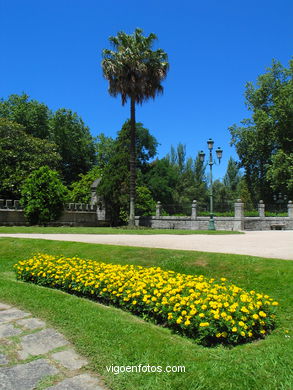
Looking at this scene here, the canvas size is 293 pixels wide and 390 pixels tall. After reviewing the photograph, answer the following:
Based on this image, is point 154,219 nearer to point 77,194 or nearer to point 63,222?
point 63,222

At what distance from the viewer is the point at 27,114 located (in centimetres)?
4503

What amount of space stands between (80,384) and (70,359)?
0.52 m

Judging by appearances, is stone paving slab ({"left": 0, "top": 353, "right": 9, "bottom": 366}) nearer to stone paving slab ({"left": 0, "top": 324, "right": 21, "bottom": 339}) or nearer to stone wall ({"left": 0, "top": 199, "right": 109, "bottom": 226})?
stone paving slab ({"left": 0, "top": 324, "right": 21, "bottom": 339})

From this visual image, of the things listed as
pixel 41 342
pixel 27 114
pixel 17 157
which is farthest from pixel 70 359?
pixel 27 114

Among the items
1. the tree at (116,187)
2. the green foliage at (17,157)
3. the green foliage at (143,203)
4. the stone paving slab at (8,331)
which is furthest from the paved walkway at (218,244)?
the green foliage at (17,157)

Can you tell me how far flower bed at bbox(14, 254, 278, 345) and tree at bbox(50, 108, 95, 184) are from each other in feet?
140

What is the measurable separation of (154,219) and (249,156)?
19.4 metres

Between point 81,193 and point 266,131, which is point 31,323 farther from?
point 266,131

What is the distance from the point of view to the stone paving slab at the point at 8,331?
4.00 metres

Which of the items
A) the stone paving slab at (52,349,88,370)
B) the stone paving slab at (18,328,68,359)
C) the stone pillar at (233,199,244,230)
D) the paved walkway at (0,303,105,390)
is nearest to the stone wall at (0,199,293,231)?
the stone pillar at (233,199,244,230)

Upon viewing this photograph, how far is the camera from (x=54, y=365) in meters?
3.16

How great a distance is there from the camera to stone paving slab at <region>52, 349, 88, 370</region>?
3158 millimetres

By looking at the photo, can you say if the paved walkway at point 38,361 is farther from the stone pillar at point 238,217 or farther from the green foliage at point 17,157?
the green foliage at point 17,157

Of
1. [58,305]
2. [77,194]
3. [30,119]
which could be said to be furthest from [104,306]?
[30,119]
